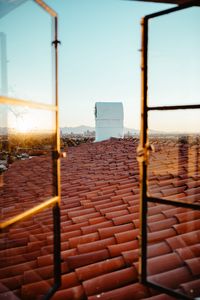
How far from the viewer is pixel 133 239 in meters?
2.61

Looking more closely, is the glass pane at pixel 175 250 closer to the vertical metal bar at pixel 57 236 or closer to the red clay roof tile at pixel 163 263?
the red clay roof tile at pixel 163 263

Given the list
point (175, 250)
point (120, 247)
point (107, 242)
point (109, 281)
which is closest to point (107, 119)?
point (107, 242)

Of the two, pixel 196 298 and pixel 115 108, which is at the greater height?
pixel 115 108

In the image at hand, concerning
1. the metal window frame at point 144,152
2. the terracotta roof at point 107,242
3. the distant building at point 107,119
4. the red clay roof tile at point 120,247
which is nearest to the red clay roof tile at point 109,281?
the terracotta roof at point 107,242

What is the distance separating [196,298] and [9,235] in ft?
7.60

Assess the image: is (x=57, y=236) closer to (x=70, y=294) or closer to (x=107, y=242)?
(x=70, y=294)

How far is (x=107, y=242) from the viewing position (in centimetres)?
261

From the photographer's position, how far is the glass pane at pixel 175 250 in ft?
6.33

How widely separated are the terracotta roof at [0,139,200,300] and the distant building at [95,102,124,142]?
35.1 ft

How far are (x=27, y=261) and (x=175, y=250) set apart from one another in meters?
1.48

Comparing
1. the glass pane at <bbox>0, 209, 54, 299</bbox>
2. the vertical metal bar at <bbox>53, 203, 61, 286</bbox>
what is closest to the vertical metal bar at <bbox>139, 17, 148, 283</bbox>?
the vertical metal bar at <bbox>53, 203, 61, 286</bbox>

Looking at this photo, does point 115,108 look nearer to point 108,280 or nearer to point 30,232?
point 30,232

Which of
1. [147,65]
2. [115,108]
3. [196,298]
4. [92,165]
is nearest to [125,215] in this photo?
[196,298]

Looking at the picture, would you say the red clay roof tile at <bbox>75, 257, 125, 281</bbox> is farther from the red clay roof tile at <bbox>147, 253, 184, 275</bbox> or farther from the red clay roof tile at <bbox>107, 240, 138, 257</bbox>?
the red clay roof tile at <bbox>147, 253, 184, 275</bbox>
